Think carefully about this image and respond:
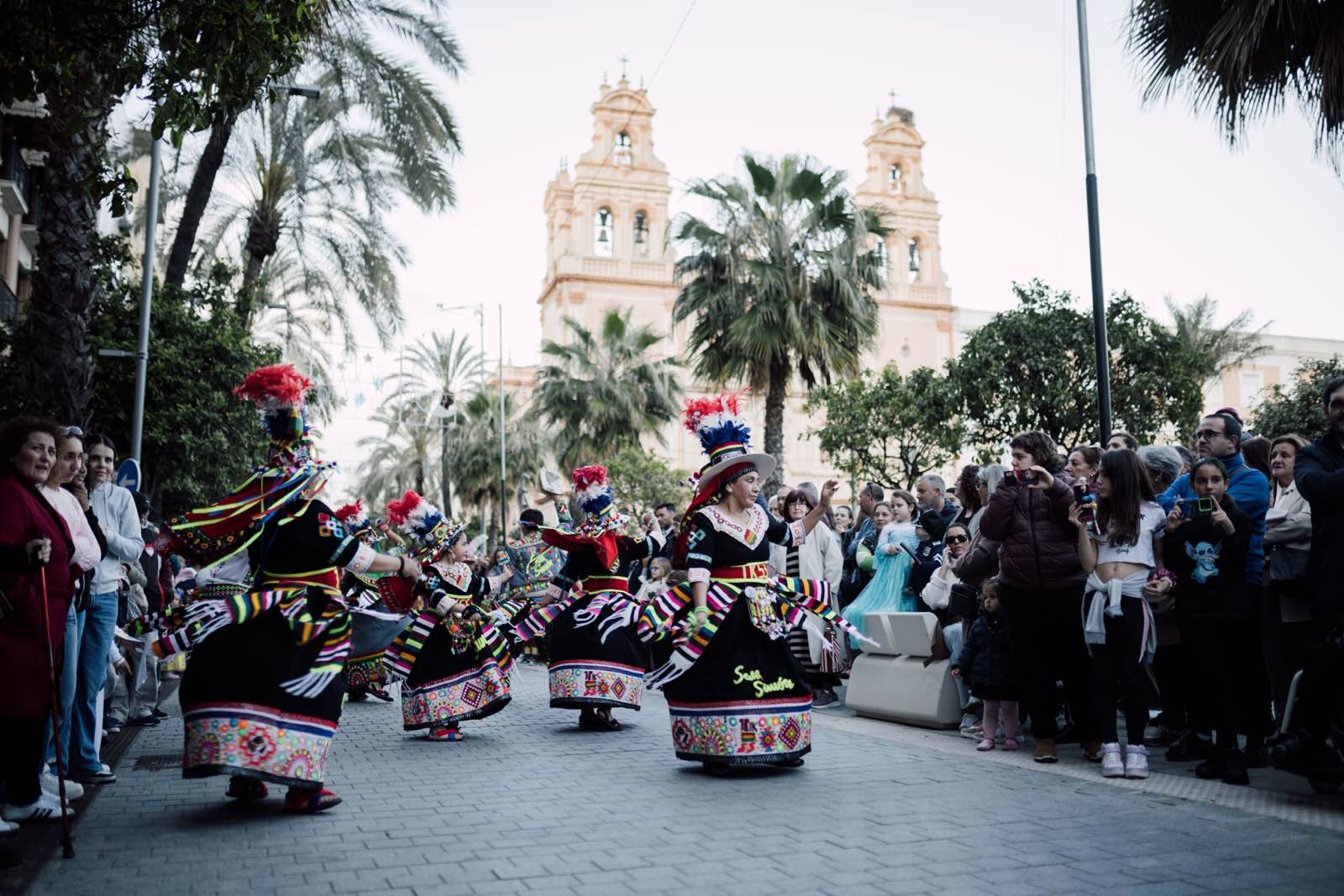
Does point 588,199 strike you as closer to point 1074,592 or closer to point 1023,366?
point 1023,366

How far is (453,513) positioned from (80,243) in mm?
44644

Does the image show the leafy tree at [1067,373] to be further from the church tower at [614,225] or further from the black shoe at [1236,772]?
the church tower at [614,225]

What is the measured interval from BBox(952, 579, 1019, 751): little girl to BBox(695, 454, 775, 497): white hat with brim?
1.86 meters

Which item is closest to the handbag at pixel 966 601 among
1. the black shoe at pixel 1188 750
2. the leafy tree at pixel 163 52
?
the black shoe at pixel 1188 750

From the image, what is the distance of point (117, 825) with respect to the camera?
6.27 m

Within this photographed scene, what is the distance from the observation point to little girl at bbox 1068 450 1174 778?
739cm

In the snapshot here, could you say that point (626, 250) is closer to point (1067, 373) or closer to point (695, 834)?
point (1067, 373)

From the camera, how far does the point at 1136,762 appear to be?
728cm

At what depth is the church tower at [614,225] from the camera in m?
62.8

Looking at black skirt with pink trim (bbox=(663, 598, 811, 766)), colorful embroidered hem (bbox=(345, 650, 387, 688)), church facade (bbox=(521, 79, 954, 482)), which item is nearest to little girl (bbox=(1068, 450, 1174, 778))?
black skirt with pink trim (bbox=(663, 598, 811, 766))

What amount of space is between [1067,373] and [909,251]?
46.1m

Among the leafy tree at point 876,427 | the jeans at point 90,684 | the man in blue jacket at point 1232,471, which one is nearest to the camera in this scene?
the jeans at point 90,684

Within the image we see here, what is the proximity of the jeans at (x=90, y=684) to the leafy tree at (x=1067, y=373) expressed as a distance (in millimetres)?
19767

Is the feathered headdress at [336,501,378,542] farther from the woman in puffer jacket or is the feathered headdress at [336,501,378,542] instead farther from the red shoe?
the woman in puffer jacket
